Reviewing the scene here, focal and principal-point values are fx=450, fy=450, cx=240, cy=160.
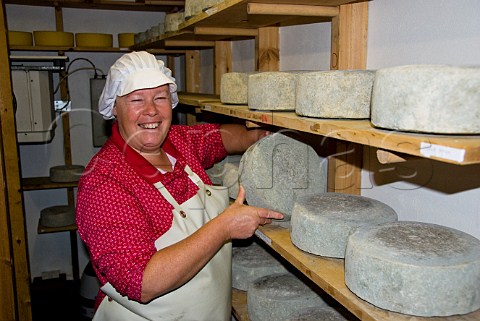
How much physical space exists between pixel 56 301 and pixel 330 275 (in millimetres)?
3604

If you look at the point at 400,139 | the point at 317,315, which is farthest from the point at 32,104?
Result: the point at 400,139

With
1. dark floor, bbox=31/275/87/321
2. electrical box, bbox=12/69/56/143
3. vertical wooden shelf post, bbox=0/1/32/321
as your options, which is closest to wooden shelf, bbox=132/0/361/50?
vertical wooden shelf post, bbox=0/1/32/321

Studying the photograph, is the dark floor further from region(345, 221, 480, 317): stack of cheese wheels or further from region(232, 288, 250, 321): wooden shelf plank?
region(345, 221, 480, 317): stack of cheese wheels

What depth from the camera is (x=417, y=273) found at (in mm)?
949

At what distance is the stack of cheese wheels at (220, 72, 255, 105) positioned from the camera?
1.82m

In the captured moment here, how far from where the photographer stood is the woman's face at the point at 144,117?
1.75 m

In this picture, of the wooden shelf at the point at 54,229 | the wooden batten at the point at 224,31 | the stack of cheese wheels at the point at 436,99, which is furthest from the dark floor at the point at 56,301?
the stack of cheese wheels at the point at 436,99

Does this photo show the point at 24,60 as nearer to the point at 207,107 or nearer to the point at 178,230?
the point at 207,107

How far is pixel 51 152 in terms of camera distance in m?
4.49

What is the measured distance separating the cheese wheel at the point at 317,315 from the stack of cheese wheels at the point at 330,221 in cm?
35

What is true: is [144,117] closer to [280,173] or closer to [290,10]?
[280,173]

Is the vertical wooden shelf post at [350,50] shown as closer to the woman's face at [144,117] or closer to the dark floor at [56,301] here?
the woman's face at [144,117]

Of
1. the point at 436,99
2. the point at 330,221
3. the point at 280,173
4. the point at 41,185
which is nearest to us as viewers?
the point at 436,99

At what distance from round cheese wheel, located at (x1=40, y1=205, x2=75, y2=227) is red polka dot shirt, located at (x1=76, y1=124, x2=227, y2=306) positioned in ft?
8.37
